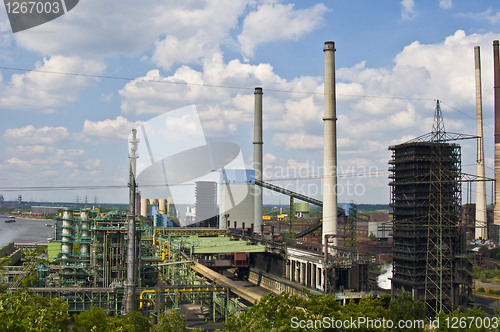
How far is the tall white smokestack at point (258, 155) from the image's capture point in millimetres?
88062

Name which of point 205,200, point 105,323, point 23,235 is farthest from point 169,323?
point 23,235

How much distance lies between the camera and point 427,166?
49312 mm

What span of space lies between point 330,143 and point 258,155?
95.8 feet

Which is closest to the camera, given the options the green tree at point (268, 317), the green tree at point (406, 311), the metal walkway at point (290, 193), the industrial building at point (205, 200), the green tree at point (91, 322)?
the green tree at point (268, 317)

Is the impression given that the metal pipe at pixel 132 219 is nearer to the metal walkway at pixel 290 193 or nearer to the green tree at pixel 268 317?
the green tree at pixel 268 317

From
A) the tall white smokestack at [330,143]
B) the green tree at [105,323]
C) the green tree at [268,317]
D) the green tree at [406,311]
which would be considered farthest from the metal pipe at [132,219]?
the tall white smokestack at [330,143]

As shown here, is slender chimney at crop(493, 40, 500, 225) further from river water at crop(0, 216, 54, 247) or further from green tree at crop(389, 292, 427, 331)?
river water at crop(0, 216, 54, 247)

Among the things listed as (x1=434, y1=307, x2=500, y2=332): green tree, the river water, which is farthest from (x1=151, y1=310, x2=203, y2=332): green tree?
the river water

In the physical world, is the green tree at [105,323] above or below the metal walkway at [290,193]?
below

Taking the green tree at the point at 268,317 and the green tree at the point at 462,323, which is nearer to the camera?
the green tree at the point at 268,317

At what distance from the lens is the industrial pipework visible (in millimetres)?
59969

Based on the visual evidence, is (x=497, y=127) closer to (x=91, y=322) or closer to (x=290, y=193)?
(x=290, y=193)

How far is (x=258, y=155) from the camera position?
289 feet

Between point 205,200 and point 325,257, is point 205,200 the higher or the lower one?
the higher one
